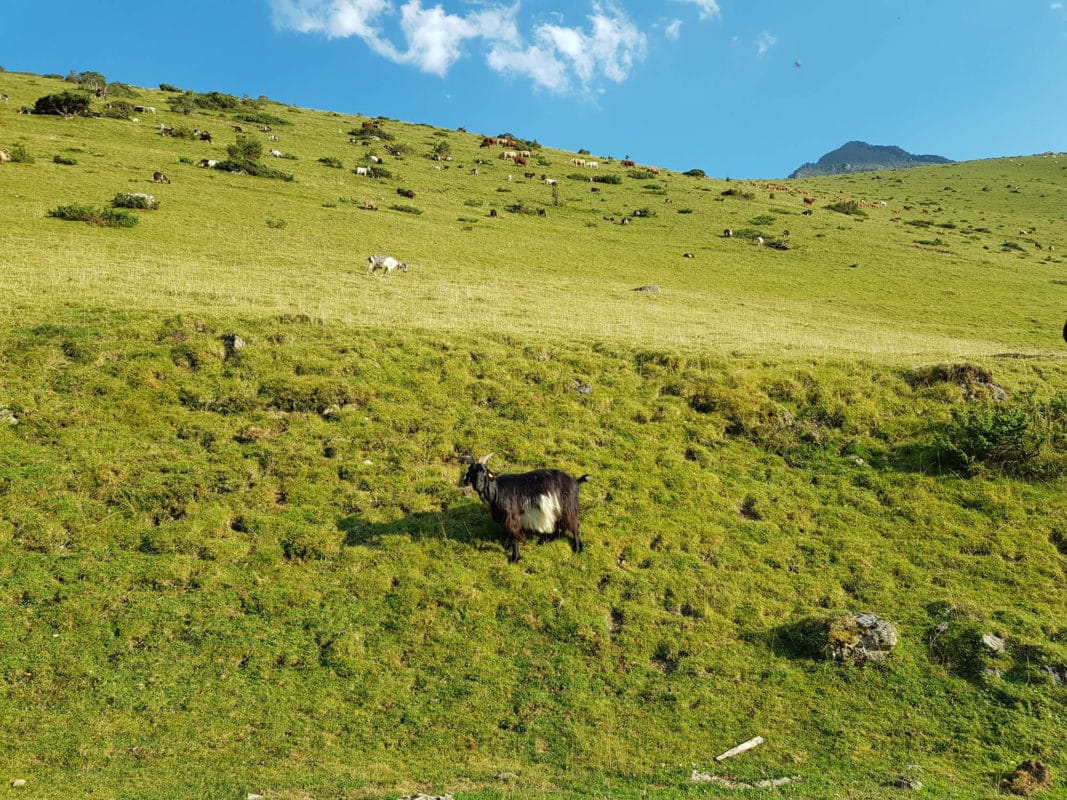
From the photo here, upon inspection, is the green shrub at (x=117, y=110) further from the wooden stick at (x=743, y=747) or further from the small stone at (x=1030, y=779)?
the small stone at (x=1030, y=779)

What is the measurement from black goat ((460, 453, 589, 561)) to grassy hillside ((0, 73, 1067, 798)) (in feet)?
1.99

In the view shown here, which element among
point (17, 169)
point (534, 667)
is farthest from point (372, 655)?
point (17, 169)

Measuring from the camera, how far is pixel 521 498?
40.9 feet

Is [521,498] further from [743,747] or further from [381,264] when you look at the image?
[381,264]

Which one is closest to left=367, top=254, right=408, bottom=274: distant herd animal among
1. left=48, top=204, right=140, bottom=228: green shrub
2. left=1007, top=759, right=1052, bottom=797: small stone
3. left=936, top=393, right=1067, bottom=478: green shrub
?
left=48, top=204, right=140, bottom=228: green shrub

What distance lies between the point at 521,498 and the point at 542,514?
1.78 feet

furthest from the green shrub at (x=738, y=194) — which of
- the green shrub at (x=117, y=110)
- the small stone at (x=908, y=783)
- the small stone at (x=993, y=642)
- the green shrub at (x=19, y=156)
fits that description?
the small stone at (x=908, y=783)

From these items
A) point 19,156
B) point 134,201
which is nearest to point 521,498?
point 134,201

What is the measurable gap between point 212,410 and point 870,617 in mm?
15561

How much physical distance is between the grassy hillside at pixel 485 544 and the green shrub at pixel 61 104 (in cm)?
3497

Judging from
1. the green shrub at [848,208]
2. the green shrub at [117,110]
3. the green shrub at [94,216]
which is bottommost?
the green shrub at [94,216]

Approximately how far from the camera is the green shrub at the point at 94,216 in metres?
31.7

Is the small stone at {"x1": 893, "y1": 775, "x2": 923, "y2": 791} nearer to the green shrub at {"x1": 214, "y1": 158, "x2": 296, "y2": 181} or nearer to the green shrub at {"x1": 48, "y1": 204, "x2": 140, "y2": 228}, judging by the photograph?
the green shrub at {"x1": 48, "y1": 204, "x2": 140, "y2": 228}

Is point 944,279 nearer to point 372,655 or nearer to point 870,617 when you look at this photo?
point 870,617
